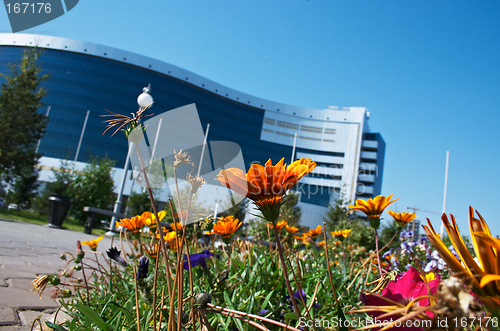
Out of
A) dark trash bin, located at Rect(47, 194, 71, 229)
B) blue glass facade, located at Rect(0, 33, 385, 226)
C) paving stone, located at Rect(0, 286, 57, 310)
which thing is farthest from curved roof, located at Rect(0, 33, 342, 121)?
paving stone, located at Rect(0, 286, 57, 310)

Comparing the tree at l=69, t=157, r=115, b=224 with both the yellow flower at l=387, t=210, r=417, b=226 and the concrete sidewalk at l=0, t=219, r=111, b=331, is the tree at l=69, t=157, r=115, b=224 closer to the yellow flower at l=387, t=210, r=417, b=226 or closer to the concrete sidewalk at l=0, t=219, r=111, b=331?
the concrete sidewalk at l=0, t=219, r=111, b=331

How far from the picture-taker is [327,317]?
1.18 meters

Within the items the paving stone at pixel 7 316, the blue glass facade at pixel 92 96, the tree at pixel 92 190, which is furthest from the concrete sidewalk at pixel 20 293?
the blue glass facade at pixel 92 96

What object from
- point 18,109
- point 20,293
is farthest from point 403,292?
point 18,109

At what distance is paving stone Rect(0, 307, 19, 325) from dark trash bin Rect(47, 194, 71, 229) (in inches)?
341

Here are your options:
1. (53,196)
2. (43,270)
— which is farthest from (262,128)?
(43,270)

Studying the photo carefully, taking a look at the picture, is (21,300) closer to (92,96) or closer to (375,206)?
(375,206)

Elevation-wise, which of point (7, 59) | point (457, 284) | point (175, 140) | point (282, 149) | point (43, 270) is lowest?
point (43, 270)

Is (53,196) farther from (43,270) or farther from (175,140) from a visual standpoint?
(175,140)

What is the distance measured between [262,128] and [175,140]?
54.5ft

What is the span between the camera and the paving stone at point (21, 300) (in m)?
1.54

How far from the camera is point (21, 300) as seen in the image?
163 cm

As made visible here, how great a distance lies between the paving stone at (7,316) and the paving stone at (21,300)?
0.25 ft

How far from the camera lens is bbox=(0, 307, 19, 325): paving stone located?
4.18 ft
